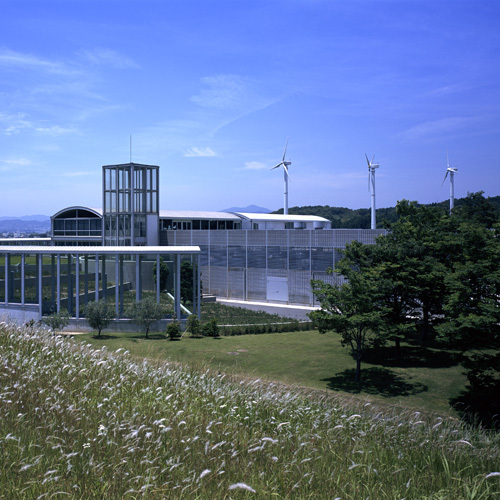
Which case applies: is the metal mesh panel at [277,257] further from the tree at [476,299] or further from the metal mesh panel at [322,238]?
the tree at [476,299]

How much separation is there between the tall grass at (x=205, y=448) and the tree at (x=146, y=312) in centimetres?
1874

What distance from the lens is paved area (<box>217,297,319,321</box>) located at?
38812mm

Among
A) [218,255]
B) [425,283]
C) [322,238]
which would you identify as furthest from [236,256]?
[425,283]

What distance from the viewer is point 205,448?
538 centimetres

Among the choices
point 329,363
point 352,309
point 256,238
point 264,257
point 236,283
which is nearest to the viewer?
point 352,309

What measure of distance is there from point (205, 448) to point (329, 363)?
757 inches

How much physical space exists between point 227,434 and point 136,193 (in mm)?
42033

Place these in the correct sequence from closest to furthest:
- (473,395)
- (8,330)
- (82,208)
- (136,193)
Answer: (8,330)
(473,395)
(136,193)
(82,208)

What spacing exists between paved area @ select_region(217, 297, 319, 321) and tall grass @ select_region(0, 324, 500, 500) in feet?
97.0

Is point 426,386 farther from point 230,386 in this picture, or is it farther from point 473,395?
point 230,386

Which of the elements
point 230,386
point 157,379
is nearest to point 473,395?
point 230,386

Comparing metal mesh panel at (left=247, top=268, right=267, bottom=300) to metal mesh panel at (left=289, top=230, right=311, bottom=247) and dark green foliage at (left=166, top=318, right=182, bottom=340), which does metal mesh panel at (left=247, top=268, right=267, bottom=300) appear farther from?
dark green foliage at (left=166, top=318, right=182, bottom=340)

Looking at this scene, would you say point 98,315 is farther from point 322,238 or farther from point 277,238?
point 277,238

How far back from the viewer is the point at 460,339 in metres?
17.5
